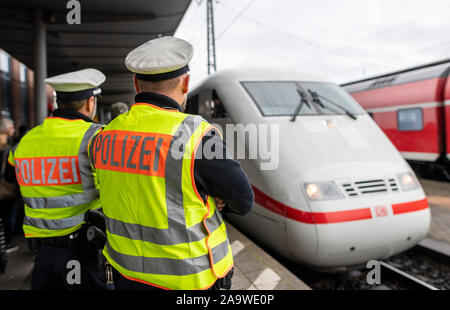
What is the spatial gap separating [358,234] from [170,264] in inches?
94.7

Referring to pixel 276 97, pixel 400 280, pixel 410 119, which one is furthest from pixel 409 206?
pixel 410 119

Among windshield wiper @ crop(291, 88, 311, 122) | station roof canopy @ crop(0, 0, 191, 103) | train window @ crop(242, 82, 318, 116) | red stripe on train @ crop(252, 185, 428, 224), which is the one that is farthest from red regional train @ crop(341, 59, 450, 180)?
station roof canopy @ crop(0, 0, 191, 103)

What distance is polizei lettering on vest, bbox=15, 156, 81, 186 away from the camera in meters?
1.87

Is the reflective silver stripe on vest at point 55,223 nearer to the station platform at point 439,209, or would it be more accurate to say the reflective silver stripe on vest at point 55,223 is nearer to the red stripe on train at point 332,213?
the red stripe on train at point 332,213

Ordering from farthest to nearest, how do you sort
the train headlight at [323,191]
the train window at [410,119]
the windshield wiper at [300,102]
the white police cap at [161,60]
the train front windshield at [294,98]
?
the train window at [410,119] < the train front windshield at [294,98] < the windshield wiper at [300,102] < the train headlight at [323,191] < the white police cap at [161,60]

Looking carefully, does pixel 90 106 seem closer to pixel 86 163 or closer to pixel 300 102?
pixel 86 163

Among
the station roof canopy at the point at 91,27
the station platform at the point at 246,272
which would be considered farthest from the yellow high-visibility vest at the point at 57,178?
the station roof canopy at the point at 91,27

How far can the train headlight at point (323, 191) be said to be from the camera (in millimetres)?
3262

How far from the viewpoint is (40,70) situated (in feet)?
26.7

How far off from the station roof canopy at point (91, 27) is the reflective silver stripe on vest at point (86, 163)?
6216 millimetres

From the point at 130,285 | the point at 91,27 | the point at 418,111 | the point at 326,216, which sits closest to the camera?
the point at 130,285

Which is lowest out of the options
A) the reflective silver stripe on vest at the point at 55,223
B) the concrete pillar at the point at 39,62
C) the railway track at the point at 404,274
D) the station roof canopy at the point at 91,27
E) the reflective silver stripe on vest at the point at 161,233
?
the railway track at the point at 404,274

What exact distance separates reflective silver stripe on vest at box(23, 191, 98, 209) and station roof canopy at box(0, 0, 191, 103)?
6369mm

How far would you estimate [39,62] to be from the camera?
8.09 meters
